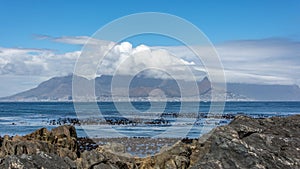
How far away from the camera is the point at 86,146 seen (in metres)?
51.8

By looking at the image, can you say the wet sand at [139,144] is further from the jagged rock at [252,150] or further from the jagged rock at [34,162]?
the jagged rock at [252,150]

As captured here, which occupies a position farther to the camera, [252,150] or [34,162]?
[34,162]

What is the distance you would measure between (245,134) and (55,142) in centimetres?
2836

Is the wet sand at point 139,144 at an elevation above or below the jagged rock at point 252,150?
below

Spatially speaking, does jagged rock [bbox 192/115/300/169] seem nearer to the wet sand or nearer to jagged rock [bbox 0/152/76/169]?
jagged rock [bbox 0/152/76/169]

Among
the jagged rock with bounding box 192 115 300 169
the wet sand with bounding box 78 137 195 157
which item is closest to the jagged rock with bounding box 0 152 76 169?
the jagged rock with bounding box 192 115 300 169

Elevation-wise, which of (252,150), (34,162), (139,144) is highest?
(252,150)

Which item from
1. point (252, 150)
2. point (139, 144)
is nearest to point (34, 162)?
point (252, 150)

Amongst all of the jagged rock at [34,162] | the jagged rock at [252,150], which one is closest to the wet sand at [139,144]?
the jagged rock at [34,162]

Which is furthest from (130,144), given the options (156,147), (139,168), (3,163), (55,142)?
(3,163)

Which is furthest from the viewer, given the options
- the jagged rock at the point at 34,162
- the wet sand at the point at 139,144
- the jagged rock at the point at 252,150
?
the wet sand at the point at 139,144

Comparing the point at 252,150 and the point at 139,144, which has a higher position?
the point at 252,150

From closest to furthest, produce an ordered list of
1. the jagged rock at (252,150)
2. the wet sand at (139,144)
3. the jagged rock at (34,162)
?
the jagged rock at (252,150) < the jagged rock at (34,162) < the wet sand at (139,144)

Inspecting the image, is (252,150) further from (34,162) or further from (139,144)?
(139,144)
